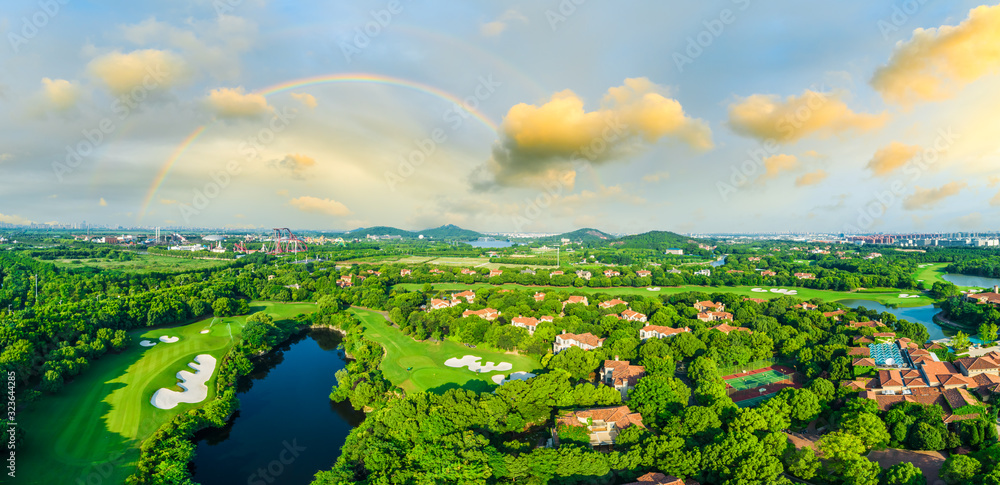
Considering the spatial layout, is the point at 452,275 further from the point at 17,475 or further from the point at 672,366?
the point at 17,475

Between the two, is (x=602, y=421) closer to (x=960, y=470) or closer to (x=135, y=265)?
(x=960, y=470)

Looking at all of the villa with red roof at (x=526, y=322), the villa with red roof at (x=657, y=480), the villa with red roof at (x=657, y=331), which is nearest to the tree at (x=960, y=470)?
the villa with red roof at (x=657, y=480)

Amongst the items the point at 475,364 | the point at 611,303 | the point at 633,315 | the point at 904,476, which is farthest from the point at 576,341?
the point at 904,476

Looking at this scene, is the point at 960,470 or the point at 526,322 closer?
the point at 960,470

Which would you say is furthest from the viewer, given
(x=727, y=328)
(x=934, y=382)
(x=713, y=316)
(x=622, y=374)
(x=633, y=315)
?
(x=713, y=316)

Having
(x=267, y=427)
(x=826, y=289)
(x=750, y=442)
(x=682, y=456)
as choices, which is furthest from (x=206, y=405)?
(x=826, y=289)

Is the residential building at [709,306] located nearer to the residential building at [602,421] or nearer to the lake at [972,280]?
the residential building at [602,421]
